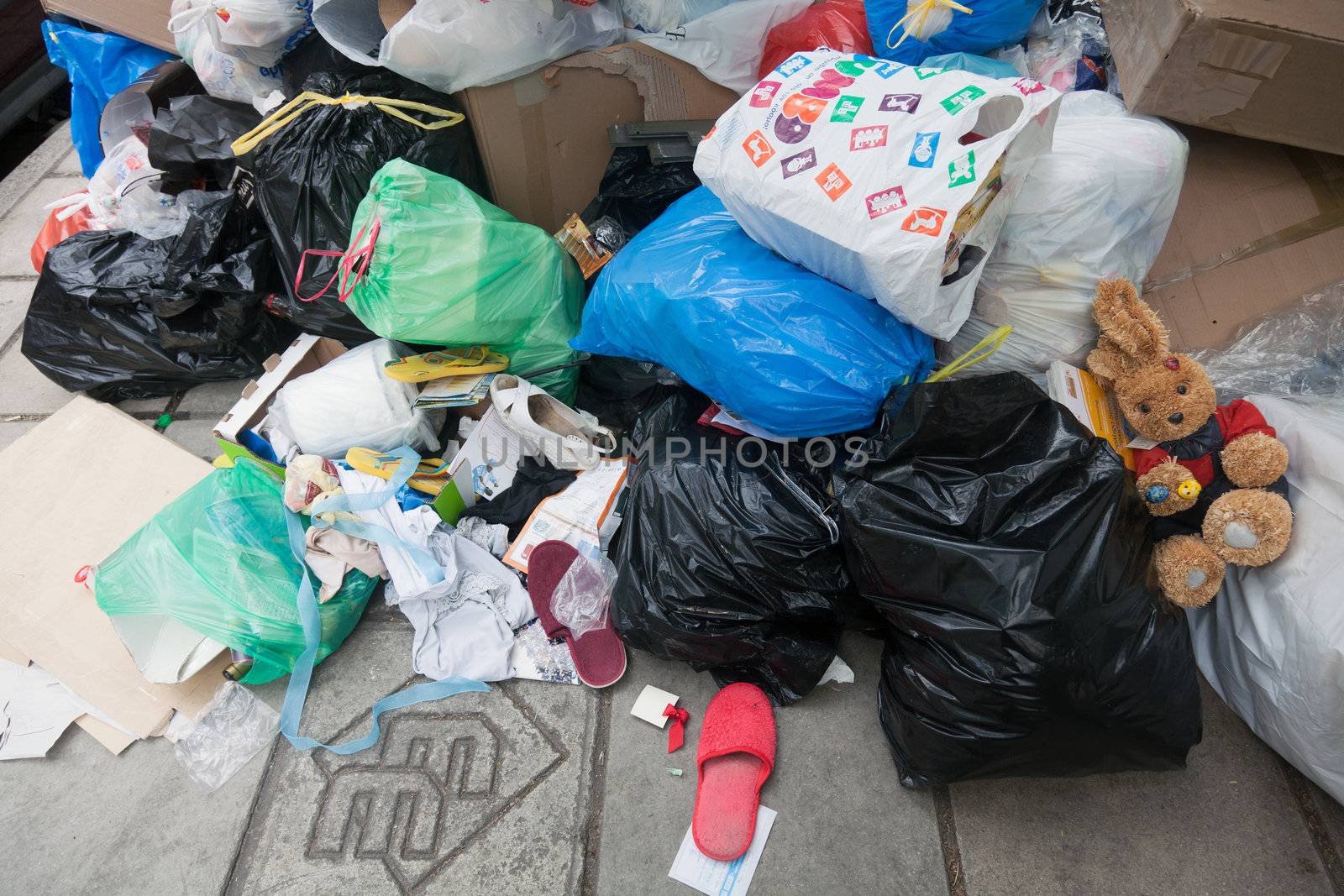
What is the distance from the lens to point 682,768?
1.63 metres

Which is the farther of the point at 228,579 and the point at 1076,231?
the point at 228,579

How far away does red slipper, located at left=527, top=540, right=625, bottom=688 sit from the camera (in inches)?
68.6

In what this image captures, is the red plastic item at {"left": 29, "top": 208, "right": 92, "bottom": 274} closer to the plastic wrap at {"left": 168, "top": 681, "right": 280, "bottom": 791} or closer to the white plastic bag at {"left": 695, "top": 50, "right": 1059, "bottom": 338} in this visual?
the plastic wrap at {"left": 168, "top": 681, "right": 280, "bottom": 791}

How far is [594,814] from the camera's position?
1.58 m

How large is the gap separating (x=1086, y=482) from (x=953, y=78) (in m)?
0.81

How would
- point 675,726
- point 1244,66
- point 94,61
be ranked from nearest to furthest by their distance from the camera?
1. point 1244,66
2. point 675,726
3. point 94,61

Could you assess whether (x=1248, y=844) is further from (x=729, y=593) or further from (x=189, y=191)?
(x=189, y=191)

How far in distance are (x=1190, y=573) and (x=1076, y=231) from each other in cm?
71

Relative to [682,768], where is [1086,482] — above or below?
above

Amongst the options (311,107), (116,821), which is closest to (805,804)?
(116,821)

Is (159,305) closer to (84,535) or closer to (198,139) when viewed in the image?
(198,139)

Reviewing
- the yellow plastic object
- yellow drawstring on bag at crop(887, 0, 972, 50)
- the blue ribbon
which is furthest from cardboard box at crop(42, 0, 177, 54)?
yellow drawstring on bag at crop(887, 0, 972, 50)

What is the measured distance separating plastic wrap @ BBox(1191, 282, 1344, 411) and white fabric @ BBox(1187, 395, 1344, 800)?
0.13m

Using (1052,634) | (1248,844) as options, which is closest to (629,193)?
(1052,634)
